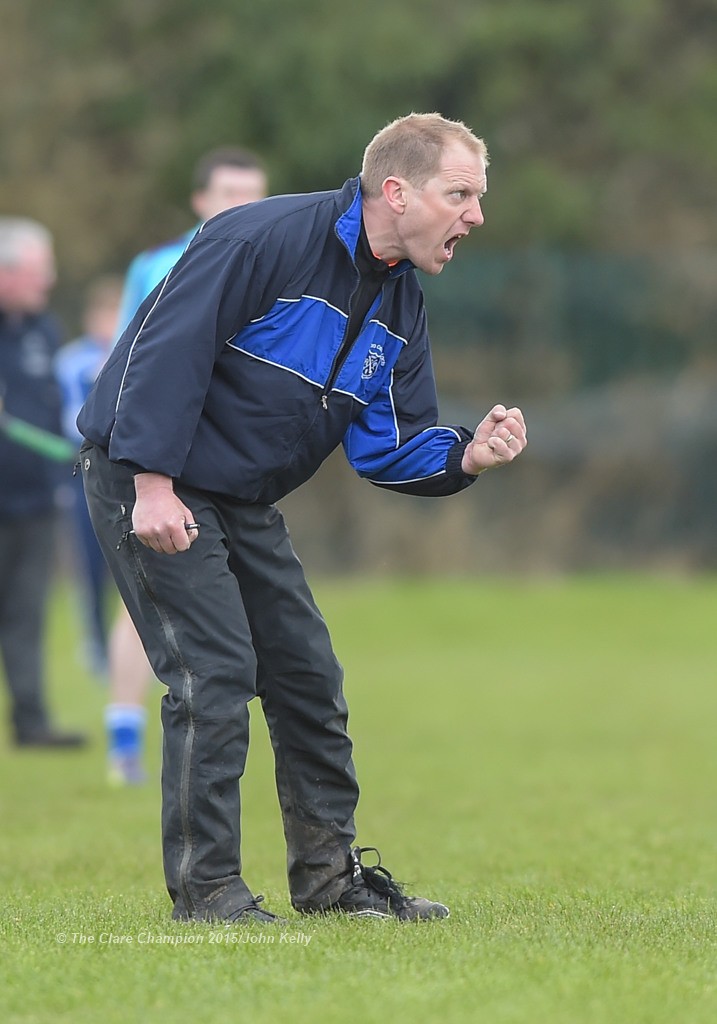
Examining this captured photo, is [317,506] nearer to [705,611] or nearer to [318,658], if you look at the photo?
[705,611]

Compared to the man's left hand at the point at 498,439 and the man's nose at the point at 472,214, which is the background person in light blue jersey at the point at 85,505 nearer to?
the man's left hand at the point at 498,439

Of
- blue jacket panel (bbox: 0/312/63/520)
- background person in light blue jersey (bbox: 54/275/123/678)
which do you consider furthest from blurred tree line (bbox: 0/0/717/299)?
blue jacket panel (bbox: 0/312/63/520)

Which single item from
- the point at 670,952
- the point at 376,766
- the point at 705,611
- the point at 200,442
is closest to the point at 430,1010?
the point at 670,952

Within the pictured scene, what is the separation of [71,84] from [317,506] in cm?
703

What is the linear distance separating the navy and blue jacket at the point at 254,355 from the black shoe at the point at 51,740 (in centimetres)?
519

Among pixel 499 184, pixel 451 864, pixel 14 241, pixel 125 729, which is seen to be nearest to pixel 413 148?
pixel 451 864

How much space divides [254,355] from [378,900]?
1.59 metres

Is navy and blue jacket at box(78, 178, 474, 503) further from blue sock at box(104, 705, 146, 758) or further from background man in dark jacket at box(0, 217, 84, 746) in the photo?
background man in dark jacket at box(0, 217, 84, 746)

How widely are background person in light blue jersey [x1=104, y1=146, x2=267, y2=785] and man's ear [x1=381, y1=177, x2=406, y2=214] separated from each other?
2712 millimetres

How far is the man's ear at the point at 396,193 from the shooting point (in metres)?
4.70

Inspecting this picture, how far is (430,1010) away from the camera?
11.8 feet

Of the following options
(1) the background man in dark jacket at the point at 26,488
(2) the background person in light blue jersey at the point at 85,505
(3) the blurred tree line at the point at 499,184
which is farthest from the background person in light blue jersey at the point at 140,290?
(3) the blurred tree line at the point at 499,184

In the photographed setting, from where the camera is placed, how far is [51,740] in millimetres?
9859

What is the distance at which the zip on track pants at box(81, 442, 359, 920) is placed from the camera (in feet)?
15.3
